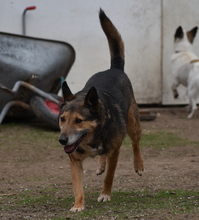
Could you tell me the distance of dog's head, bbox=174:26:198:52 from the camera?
12.2m

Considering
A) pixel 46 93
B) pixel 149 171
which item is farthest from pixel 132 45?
pixel 149 171

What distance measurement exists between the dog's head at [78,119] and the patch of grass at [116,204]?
1.73ft

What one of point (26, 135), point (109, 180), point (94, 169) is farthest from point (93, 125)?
point (26, 135)

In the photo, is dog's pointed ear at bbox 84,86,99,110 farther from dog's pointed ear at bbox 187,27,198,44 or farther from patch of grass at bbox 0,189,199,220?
dog's pointed ear at bbox 187,27,198,44

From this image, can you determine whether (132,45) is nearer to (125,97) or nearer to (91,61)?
(91,61)

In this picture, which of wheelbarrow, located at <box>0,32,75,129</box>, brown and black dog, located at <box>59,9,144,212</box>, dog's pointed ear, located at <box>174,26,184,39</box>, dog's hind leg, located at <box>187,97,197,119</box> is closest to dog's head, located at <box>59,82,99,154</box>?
brown and black dog, located at <box>59,9,144,212</box>

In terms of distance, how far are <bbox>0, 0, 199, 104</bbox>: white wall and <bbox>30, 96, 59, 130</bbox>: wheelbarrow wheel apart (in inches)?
84.1

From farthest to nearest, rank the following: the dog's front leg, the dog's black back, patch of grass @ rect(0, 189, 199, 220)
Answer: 1. the dog's black back
2. the dog's front leg
3. patch of grass @ rect(0, 189, 199, 220)

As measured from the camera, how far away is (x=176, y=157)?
7625 mm

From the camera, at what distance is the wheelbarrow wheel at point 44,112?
9.28m

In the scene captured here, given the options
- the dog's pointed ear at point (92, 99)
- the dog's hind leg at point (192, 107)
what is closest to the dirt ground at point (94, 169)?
the dog's pointed ear at point (92, 99)

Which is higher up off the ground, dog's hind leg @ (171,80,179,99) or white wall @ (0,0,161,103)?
white wall @ (0,0,161,103)

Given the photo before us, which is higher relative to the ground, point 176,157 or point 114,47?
point 114,47

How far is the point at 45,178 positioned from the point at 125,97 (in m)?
1.29
